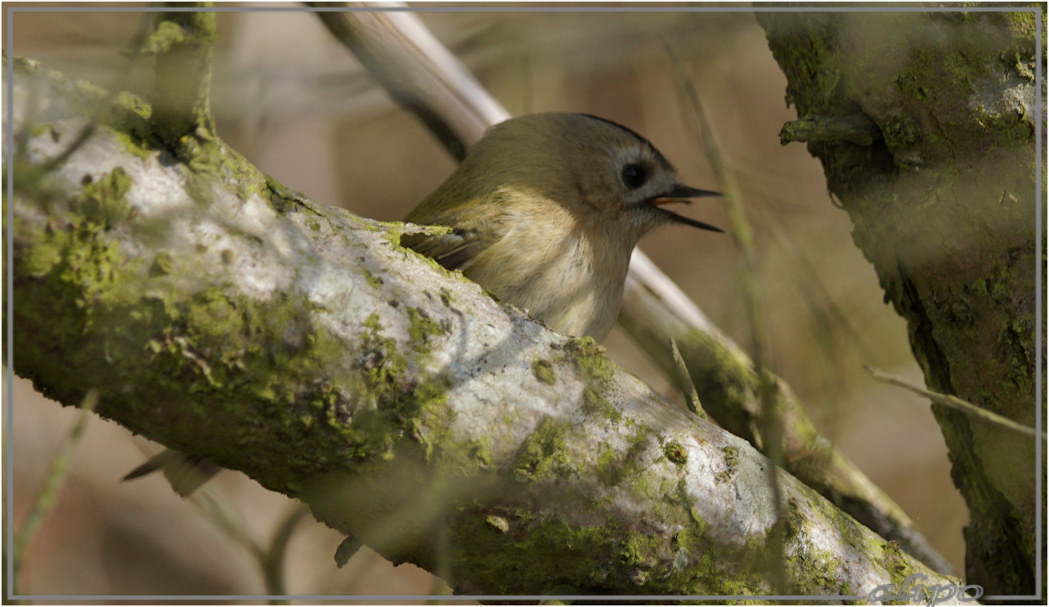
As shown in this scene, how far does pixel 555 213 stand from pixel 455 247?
349mm

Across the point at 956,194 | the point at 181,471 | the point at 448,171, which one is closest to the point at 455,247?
the point at 181,471

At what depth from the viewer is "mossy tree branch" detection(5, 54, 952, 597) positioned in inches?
45.4

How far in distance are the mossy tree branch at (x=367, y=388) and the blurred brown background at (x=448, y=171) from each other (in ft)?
2.48

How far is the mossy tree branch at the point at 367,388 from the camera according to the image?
115 centimetres

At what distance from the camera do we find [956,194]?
2.00 metres

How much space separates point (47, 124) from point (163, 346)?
331mm

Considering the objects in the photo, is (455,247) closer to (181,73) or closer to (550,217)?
(550,217)

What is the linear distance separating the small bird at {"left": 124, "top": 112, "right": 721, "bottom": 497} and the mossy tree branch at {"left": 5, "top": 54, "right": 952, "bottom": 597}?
2.40 feet

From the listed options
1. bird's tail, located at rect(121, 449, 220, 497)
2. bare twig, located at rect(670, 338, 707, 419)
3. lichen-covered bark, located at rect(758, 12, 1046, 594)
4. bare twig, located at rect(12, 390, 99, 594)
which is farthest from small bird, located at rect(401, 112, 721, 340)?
bare twig, located at rect(12, 390, 99, 594)

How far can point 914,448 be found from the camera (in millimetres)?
4430

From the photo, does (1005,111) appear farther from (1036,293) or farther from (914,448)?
(914,448)

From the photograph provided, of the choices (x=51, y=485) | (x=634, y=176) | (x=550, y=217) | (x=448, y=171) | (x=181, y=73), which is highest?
(x=448, y=171)

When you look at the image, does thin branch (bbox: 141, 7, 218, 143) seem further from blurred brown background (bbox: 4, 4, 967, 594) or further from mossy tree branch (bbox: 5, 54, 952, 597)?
blurred brown background (bbox: 4, 4, 967, 594)

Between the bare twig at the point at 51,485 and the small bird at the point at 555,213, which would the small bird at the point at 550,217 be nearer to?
the small bird at the point at 555,213
